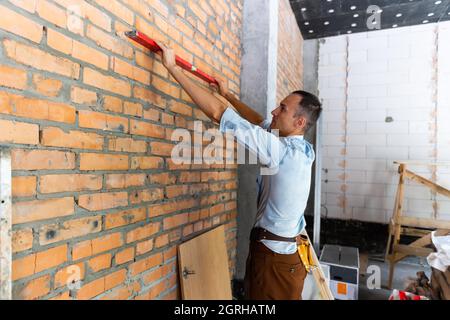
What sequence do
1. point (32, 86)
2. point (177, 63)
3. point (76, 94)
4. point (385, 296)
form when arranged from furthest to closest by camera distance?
point (385, 296) → point (177, 63) → point (76, 94) → point (32, 86)

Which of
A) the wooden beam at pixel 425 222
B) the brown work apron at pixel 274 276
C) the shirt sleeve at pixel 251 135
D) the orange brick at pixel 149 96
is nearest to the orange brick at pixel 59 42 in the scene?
the orange brick at pixel 149 96

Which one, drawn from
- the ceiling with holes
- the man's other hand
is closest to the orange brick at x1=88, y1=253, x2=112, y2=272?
the man's other hand

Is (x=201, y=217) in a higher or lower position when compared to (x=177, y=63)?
lower

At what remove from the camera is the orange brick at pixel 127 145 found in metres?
1.19

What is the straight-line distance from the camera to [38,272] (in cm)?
92

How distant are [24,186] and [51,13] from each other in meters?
0.57

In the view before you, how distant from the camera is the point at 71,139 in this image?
1.01 meters

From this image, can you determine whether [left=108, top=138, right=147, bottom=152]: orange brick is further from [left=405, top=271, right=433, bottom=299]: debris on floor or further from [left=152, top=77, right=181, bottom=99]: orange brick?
[left=405, top=271, right=433, bottom=299]: debris on floor

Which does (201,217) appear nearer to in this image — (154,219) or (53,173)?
(154,219)

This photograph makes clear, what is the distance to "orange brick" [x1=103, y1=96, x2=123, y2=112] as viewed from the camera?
1.15m

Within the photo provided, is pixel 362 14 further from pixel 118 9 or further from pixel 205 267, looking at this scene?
pixel 205 267

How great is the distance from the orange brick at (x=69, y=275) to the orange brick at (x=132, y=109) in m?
0.65

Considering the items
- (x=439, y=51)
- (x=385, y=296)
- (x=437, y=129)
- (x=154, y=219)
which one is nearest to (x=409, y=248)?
(x=385, y=296)

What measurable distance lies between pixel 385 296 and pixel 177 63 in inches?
115
